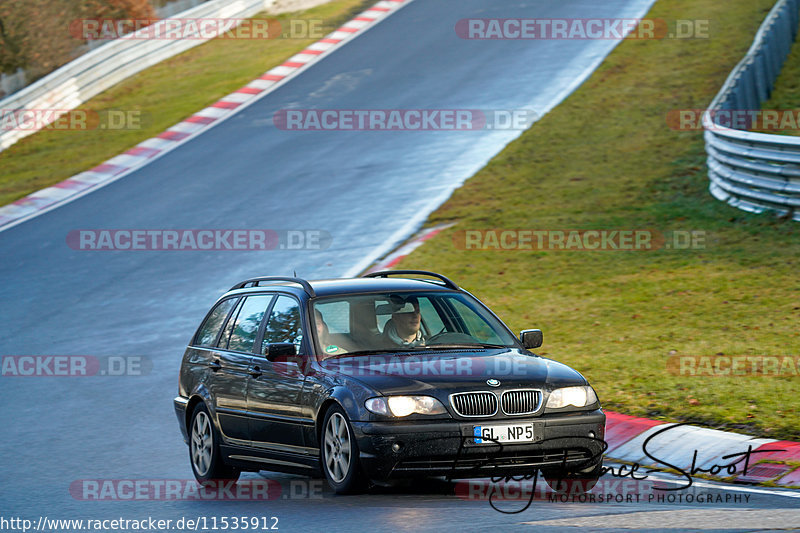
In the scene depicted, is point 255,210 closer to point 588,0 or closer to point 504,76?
point 504,76

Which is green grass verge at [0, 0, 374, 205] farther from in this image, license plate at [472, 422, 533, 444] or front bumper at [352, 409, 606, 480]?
license plate at [472, 422, 533, 444]

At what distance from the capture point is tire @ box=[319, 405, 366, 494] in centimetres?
790

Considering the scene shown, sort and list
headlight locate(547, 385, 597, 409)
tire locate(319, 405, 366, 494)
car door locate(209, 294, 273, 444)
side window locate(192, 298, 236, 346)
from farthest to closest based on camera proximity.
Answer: side window locate(192, 298, 236, 346) < car door locate(209, 294, 273, 444) < headlight locate(547, 385, 597, 409) < tire locate(319, 405, 366, 494)

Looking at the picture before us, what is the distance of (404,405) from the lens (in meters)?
7.89

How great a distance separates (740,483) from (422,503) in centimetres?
220

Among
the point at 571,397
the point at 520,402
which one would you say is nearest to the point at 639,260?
the point at 571,397

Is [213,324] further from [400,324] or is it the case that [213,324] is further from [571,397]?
[571,397]

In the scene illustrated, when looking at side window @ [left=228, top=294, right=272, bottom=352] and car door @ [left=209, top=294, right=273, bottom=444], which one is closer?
car door @ [left=209, top=294, right=273, bottom=444]

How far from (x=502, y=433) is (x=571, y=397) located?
24.0 inches

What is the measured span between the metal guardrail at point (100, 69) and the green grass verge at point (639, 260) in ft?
40.1

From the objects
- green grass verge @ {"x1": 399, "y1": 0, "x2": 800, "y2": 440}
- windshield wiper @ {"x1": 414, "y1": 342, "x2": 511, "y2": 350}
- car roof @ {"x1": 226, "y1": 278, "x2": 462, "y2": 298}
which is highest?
car roof @ {"x1": 226, "y1": 278, "x2": 462, "y2": 298}

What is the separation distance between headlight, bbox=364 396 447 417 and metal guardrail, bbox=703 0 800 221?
10.2 m

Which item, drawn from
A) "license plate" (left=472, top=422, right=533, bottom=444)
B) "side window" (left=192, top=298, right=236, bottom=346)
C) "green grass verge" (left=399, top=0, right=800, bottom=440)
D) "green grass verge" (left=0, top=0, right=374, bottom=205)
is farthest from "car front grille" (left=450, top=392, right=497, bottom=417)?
"green grass verge" (left=0, top=0, right=374, bottom=205)

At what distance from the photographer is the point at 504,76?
2920 cm
